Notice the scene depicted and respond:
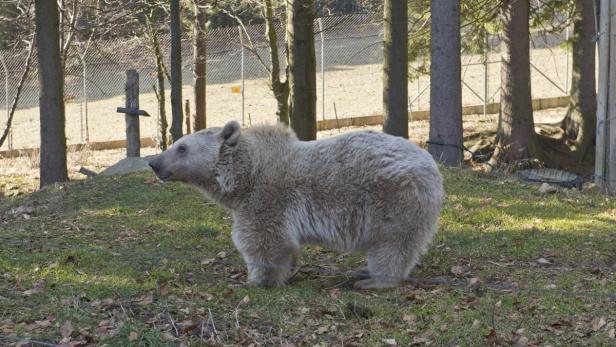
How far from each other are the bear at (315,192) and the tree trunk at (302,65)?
7.45 metres

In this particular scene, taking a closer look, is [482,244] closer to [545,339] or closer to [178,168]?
[545,339]

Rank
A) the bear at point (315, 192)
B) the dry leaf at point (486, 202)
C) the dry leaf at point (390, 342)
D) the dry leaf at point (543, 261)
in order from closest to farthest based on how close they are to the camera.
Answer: the dry leaf at point (390, 342) < the bear at point (315, 192) < the dry leaf at point (543, 261) < the dry leaf at point (486, 202)

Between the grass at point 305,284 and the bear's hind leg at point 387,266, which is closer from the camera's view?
the grass at point 305,284

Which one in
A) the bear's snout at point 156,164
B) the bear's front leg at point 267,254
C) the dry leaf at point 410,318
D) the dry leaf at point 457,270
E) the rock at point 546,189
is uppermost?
the bear's snout at point 156,164

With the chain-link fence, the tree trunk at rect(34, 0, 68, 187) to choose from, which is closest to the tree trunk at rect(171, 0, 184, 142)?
the tree trunk at rect(34, 0, 68, 187)

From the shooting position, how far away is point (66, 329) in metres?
6.43

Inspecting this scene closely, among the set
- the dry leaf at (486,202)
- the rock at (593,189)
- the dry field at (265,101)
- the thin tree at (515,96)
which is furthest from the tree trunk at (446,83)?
the dry field at (265,101)

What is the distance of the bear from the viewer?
25.1ft

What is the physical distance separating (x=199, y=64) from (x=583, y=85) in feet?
34.3

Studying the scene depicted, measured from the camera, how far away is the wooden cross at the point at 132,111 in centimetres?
1602

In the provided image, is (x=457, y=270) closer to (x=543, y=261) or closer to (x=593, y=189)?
(x=543, y=261)

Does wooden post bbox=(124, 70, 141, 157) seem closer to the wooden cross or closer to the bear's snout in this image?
the wooden cross

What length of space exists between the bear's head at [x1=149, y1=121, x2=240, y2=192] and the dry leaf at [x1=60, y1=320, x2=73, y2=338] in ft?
7.05

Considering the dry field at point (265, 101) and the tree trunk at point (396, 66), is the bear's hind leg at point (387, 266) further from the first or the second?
the dry field at point (265, 101)
